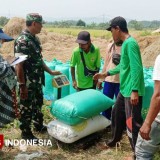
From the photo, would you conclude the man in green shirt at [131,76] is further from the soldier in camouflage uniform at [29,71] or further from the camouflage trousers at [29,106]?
the camouflage trousers at [29,106]

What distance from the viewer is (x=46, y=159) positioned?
3.51 m

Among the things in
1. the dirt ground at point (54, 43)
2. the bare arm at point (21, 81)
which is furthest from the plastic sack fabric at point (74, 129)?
the dirt ground at point (54, 43)

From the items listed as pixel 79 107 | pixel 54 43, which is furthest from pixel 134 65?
pixel 54 43

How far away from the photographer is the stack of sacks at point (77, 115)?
11.8 feet

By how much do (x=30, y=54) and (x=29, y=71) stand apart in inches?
8.7

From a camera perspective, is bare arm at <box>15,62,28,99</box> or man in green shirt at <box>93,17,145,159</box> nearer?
man in green shirt at <box>93,17,145,159</box>

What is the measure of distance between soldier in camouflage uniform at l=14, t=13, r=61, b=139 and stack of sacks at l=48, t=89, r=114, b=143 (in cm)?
36

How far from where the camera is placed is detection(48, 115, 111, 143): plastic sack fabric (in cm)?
363

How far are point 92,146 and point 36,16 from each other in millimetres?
1745

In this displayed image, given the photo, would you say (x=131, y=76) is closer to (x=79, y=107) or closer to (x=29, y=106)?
(x=79, y=107)

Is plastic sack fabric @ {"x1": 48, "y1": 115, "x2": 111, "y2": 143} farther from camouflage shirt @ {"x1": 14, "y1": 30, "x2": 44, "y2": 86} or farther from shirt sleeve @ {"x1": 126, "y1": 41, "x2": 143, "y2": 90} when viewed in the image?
shirt sleeve @ {"x1": 126, "y1": 41, "x2": 143, "y2": 90}

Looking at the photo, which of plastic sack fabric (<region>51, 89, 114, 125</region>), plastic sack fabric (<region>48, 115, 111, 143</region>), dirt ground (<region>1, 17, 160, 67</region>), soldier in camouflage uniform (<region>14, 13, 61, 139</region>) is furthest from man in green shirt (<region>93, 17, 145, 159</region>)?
dirt ground (<region>1, 17, 160, 67</region>)

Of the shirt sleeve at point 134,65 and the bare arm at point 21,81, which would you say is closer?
the shirt sleeve at point 134,65

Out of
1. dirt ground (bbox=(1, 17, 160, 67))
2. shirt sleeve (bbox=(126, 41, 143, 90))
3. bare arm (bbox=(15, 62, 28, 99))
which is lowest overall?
dirt ground (bbox=(1, 17, 160, 67))
